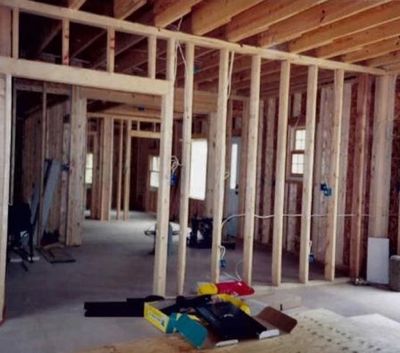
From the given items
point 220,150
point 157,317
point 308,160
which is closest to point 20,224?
point 220,150

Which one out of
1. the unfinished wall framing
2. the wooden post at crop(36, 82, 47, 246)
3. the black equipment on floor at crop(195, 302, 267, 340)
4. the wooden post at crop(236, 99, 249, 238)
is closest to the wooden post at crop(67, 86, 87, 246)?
the unfinished wall framing

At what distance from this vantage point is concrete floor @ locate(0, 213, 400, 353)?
3.70 m

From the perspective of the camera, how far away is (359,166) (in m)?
6.09

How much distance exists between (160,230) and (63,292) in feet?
4.36

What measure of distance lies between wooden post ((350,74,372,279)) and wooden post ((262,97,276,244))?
2415mm

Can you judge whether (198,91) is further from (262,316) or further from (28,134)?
Answer: (262,316)

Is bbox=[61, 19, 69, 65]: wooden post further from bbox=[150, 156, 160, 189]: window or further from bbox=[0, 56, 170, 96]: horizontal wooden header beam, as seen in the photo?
bbox=[150, 156, 160, 189]: window

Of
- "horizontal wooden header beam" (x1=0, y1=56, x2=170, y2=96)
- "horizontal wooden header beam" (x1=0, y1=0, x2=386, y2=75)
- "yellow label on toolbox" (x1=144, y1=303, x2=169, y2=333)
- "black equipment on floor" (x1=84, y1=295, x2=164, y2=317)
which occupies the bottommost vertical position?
"black equipment on floor" (x1=84, y1=295, x2=164, y2=317)

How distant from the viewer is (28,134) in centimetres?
952

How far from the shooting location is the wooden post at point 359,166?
6031 millimetres

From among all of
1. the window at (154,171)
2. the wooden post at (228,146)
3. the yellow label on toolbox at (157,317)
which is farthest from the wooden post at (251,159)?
the window at (154,171)

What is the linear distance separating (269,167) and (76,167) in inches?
140

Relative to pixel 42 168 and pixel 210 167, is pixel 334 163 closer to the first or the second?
pixel 210 167

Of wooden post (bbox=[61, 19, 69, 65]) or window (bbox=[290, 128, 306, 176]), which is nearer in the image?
wooden post (bbox=[61, 19, 69, 65])
